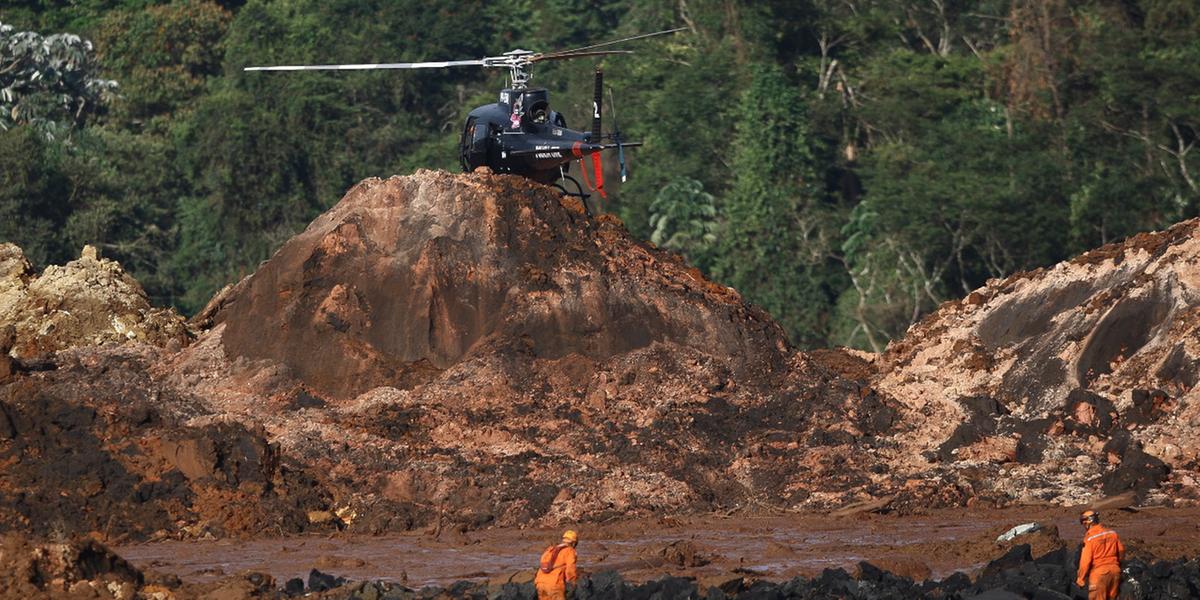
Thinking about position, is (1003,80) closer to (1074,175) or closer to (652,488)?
(1074,175)

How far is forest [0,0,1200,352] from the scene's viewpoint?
58.0 meters

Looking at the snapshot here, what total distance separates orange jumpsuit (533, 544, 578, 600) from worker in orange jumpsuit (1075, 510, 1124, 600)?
5.13 meters

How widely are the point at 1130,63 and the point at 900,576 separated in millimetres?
36143

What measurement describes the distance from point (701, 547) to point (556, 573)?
5.76 m

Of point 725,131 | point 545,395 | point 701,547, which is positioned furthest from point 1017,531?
point 725,131

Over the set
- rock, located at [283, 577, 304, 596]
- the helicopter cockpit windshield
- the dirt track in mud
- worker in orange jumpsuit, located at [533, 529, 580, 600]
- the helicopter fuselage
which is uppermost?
the helicopter cockpit windshield

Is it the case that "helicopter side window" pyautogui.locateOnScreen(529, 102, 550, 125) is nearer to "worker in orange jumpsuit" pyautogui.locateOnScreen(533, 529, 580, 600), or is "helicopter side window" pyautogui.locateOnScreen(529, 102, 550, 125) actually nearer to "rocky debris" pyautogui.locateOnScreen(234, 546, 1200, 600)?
"rocky debris" pyautogui.locateOnScreen(234, 546, 1200, 600)

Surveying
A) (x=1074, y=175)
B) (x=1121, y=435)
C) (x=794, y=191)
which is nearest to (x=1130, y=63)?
(x=1074, y=175)

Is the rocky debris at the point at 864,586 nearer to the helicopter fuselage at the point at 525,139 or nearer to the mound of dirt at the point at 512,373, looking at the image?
the mound of dirt at the point at 512,373

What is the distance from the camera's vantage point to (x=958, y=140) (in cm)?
6084

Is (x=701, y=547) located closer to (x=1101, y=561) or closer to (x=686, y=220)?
(x=1101, y=561)

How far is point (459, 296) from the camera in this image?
3509cm

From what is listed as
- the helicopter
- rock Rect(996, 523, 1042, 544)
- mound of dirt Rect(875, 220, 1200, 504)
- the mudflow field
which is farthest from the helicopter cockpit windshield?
rock Rect(996, 523, 1042, 544)

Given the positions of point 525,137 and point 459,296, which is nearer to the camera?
point 459,296
